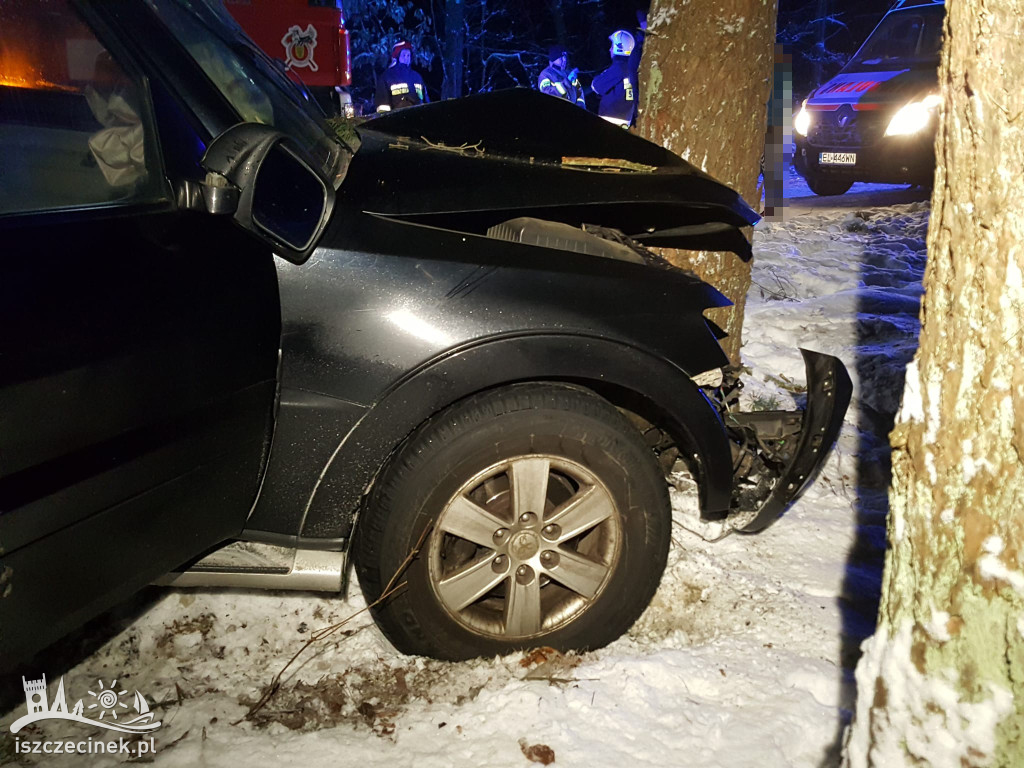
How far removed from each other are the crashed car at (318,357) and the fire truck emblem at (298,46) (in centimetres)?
881

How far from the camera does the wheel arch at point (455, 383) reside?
2.28 metres

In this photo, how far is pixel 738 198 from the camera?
2861 mm

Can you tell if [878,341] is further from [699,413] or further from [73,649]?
[73,649]

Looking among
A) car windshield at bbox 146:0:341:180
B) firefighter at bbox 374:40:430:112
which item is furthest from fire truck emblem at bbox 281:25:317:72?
car windshield at bbox 146:0:341:180

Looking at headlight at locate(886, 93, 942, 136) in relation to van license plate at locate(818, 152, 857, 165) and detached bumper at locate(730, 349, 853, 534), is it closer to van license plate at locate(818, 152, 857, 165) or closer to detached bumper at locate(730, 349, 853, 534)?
van license plate at locate(818, 152, 857, 165)

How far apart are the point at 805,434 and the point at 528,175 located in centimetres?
135

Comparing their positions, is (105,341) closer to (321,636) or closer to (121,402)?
(121,402)

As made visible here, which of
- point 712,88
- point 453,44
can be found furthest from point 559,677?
point 453,44

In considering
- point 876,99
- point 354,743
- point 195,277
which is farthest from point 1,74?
point 876,99

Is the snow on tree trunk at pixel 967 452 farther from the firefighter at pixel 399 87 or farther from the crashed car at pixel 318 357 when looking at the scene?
the firefighter at pixel 399 87

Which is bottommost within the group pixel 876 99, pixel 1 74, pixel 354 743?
pixel 354 743

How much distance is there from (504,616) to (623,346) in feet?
3.13

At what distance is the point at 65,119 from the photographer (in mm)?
2164

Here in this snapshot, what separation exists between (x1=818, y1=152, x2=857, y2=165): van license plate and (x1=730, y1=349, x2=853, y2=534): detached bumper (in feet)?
26.1
